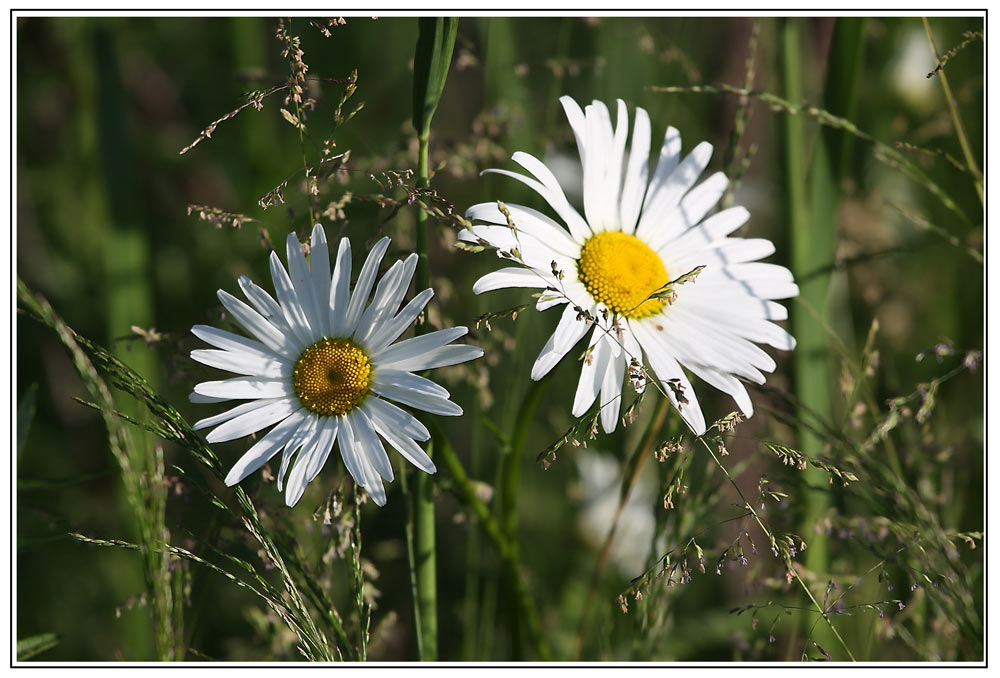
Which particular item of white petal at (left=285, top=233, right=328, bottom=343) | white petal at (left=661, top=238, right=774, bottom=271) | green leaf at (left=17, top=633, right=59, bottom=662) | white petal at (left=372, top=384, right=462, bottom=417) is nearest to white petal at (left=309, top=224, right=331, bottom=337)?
white petal at (left=285, top=233, right=328, bottom=343)

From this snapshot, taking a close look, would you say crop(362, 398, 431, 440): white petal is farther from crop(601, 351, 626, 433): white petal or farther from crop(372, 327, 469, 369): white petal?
crop(601, 351, 626, 433): white petal

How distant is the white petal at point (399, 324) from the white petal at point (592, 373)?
7.8 inches

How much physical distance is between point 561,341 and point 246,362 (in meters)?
0.38

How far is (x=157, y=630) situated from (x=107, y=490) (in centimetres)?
130

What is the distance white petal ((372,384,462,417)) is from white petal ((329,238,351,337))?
0.09 m

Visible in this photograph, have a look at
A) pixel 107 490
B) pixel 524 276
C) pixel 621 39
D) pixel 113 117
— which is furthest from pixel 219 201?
pixel 524 276

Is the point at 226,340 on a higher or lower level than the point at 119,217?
lower

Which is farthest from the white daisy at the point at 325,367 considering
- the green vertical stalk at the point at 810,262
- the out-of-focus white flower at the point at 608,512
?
the out-of-focus white flower at the point at 608,512

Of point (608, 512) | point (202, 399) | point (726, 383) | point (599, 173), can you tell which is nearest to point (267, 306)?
point (202, 399)

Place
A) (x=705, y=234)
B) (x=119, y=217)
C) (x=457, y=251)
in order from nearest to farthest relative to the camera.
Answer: (x=705, y=234), (x=119, y=217), (x=457, y=251)

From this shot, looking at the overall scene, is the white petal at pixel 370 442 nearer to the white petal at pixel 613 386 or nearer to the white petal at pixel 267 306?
the white petal at pixel 267 306

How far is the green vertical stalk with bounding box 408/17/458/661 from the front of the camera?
0.95 m

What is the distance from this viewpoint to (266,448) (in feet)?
3.05

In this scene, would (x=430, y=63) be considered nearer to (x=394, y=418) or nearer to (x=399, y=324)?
(x=399, y=324)
